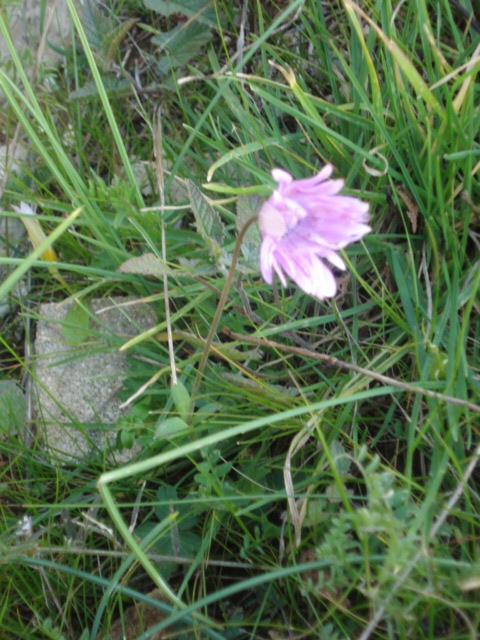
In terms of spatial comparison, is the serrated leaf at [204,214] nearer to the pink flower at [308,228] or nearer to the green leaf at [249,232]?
the green leaf at [249,232]

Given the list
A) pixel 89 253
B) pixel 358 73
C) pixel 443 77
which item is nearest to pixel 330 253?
pixel 443 77

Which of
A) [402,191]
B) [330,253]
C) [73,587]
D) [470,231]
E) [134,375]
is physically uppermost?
[330,253]

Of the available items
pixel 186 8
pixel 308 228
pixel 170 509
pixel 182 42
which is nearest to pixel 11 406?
pixel 170 509

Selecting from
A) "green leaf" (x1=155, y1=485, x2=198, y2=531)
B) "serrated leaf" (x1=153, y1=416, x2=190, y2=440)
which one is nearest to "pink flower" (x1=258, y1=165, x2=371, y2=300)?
"serrated leaf" (x1=153, y1=416, x2=190, y2=440)

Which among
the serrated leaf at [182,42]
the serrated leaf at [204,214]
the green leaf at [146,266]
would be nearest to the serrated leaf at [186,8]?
the serrated leaf at [182,42]

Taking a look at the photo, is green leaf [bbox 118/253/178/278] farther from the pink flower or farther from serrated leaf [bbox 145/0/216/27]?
serrated leaf [bbox 145/0/216/27]

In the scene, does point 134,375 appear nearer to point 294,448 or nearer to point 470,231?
point 294,448
